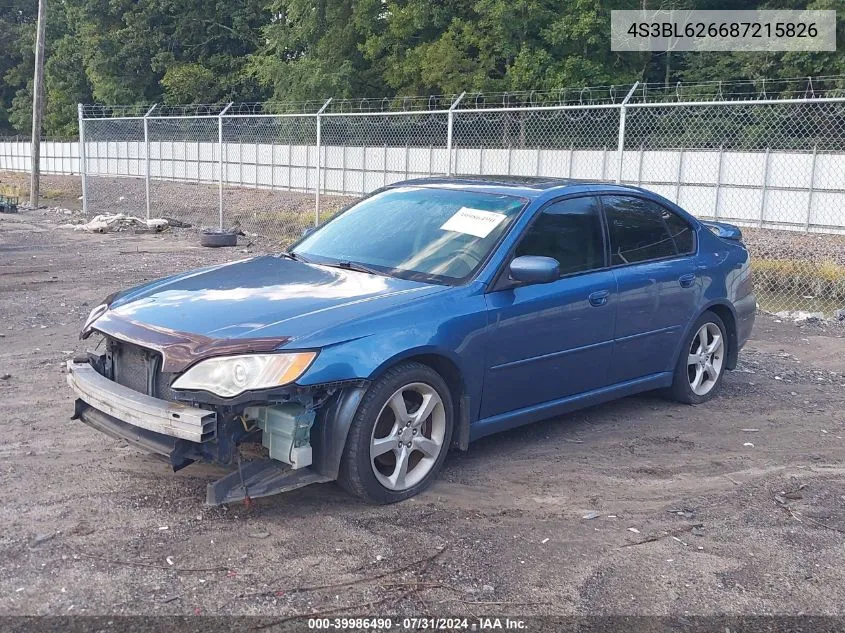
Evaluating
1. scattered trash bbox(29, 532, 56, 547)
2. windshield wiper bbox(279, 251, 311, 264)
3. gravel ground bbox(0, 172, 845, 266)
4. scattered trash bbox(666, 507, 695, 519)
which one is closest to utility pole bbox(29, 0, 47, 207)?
gravel ground bbox(0, 172, 845, 266)

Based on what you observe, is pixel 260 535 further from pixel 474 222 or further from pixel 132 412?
pixel 474 222

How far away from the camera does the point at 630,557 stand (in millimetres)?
3975

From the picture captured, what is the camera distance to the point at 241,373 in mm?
3963

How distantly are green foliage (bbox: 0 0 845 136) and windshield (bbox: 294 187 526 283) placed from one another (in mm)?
28300

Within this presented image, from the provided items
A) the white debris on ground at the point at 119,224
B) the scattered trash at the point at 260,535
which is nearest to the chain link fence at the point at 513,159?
the white debris on ground at the point at 119,224

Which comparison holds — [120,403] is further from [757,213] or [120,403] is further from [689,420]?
[757,213]

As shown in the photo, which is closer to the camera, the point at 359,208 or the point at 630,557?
the point at 630,557

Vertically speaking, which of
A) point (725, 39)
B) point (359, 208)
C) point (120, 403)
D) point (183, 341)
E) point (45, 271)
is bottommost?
point (45, 271)

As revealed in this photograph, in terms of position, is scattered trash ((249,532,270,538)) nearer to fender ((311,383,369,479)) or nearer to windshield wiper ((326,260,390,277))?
fender ((311,383,369,479))

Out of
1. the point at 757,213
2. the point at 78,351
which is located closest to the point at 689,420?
the point at 78,351

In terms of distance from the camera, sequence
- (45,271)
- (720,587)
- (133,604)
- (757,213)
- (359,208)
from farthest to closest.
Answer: (757,213) → (45,271) → (359,208) → (720,587) → (133,604)

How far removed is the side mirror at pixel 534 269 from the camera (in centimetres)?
480

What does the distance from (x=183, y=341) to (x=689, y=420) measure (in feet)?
11.9

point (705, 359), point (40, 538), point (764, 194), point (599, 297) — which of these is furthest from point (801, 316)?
point (764, 194)
